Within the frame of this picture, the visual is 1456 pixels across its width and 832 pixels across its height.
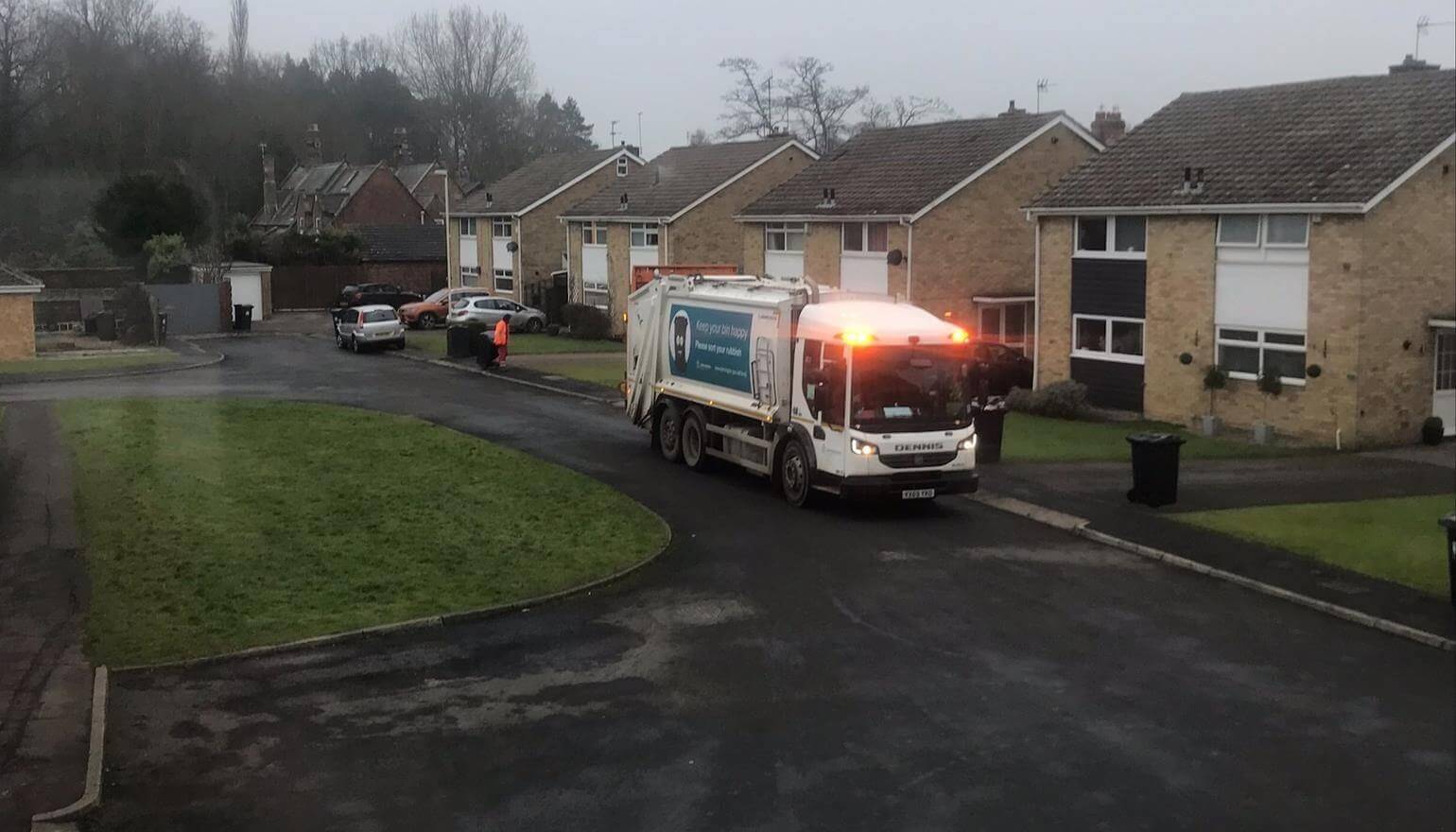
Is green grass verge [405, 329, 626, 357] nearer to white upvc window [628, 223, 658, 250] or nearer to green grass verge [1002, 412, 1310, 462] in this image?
white upvc window [628, 223, 658, 250]

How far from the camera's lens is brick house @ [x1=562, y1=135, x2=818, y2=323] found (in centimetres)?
5056

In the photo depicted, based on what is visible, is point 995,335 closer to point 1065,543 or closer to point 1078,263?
point 1078,263

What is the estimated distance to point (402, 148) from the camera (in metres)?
89.5

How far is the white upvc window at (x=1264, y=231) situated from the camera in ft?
84.8

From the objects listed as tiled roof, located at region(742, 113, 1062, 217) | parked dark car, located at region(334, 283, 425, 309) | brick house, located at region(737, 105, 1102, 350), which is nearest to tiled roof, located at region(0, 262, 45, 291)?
parked dark car, located at region(334, 283, 425, 309)

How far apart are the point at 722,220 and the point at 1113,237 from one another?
74.3 feet

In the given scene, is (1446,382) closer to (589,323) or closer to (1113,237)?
(1113,237)

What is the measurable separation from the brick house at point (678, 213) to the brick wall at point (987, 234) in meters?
12.4

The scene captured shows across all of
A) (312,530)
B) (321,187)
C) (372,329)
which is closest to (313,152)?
(321,187)

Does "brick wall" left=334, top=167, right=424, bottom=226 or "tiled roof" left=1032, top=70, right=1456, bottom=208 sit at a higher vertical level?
"brick wall" left=334, top=167, right=424, bottom=226

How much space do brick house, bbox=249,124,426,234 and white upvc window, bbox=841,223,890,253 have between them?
4895 centimetres

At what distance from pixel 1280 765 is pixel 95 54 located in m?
20.3

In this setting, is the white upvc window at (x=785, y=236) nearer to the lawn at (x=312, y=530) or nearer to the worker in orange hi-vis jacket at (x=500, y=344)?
the worker in orange hi-vis jacket at (x=500, y=344)

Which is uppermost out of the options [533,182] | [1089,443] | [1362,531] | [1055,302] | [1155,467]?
[533,182]
